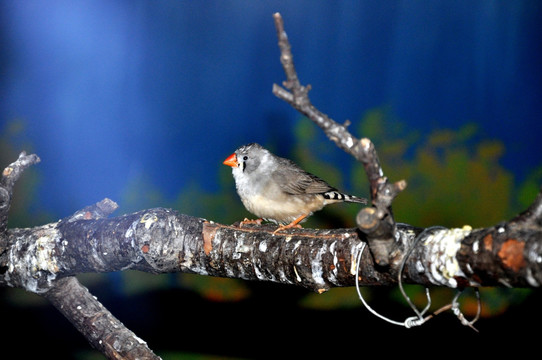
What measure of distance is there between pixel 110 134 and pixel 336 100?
1.65m

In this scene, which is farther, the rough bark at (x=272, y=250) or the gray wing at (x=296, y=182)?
the gray wing at (x=296, y=182)

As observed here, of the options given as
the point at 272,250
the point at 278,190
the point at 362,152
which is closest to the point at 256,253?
the point at 272,250

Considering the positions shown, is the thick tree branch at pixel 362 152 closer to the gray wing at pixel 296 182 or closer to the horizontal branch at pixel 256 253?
the horizontal branch at pixel 256 253

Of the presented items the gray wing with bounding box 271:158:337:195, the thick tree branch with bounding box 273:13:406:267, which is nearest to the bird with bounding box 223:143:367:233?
the gray wing with bounding box 271:158:337:195

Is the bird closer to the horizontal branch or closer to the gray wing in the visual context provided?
the gray wing

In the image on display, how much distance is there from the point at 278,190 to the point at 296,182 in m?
0.12

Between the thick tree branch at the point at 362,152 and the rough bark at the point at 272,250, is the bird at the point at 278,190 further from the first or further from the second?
the thick tree branch at the point at 362,152

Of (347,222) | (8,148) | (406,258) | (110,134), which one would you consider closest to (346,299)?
(347,222)

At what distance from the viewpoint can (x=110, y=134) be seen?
12.7 ft

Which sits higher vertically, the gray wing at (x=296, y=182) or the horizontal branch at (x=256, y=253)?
the gray wing at (x=296, y=182)

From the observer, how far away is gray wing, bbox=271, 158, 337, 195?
294 cm

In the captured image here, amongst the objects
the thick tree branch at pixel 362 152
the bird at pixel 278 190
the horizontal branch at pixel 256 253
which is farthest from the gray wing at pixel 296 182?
the thick tree branch at pixel 362 152

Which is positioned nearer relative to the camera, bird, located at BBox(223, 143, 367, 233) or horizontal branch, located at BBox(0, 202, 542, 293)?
horizontal branch, located at BBox(0, 202, 542, 293)

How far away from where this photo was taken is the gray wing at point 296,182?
2.94 m
